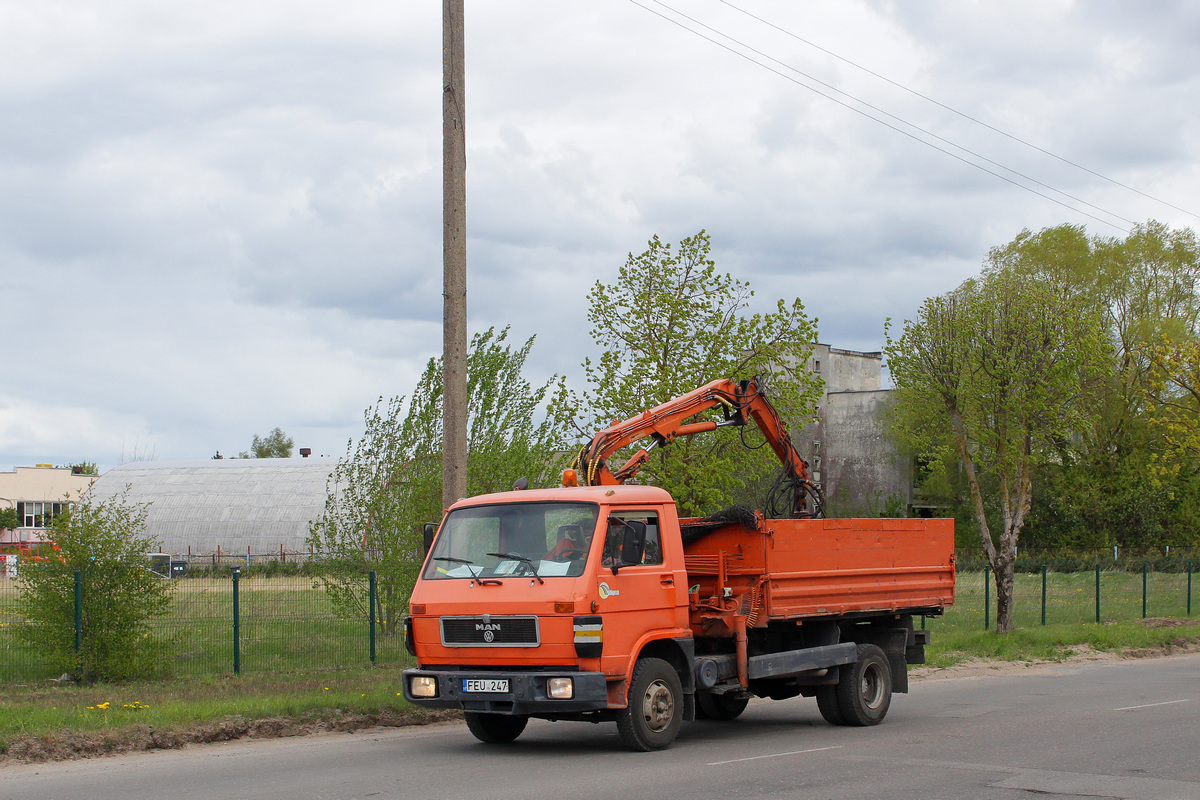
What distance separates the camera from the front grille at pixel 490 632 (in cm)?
1066

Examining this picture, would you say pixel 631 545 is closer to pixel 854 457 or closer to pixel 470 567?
pixel 470 567

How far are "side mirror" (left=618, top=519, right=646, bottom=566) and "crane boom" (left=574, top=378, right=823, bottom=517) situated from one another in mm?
2113

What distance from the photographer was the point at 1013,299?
81.6 feet

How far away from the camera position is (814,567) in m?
12.8

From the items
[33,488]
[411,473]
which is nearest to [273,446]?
[33,488]

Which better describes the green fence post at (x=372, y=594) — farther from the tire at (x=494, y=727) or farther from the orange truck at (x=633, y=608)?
the tire at (x=494, y=727)

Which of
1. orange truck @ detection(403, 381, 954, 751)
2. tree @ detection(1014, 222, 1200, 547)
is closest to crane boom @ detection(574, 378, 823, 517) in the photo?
orange truck @ detection(403, 381, 954, 751)

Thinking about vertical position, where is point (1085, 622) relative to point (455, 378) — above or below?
below

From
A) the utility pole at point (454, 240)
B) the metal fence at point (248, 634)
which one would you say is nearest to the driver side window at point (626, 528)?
the utility pole at point (454, 240)

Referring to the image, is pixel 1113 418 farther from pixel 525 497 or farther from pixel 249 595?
pixel 525 497

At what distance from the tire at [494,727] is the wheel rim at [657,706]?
5.24 ft

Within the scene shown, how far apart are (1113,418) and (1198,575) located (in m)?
11.9

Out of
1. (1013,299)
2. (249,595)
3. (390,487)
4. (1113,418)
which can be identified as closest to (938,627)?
(1013,299)

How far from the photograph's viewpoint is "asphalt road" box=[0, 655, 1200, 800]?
30.2 feet
